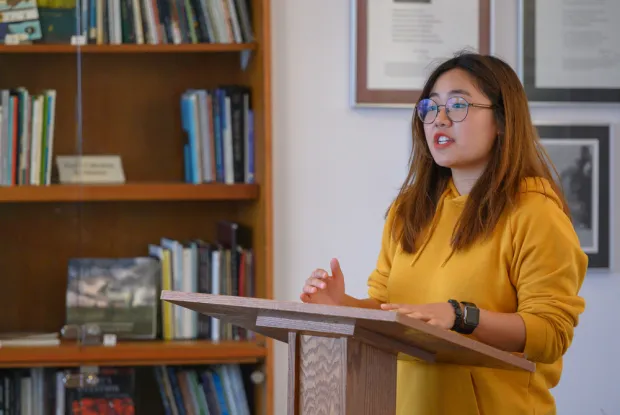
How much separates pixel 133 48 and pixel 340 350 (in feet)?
5.71

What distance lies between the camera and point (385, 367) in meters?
1.48

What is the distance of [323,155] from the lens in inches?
122

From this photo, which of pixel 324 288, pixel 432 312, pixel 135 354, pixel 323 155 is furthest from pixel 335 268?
pixel 323 155

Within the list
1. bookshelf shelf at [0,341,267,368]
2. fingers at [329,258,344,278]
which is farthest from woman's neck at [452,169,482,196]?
bookshelf shelf at [0,341,267,368]

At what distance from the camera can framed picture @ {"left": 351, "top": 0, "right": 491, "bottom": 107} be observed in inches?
122

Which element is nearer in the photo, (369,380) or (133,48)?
(369,380)

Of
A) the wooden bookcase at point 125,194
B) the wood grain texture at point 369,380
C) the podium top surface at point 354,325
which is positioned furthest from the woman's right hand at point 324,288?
the wooden bookcase at point 125,194

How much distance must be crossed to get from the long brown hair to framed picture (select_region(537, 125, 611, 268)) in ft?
4.50

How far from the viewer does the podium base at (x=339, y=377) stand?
4.52 feet

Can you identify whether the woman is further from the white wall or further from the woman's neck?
the white wall

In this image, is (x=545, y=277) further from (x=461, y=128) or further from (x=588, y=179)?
(x=588, y=179)

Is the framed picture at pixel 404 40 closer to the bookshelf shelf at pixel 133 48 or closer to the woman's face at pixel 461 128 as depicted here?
the bookshelf shelf at pixel 133 48

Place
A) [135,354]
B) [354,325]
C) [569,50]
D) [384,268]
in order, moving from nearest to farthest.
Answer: [354,325], [384,268], [135,354], [569,50]

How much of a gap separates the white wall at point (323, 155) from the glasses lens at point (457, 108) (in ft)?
4.30
